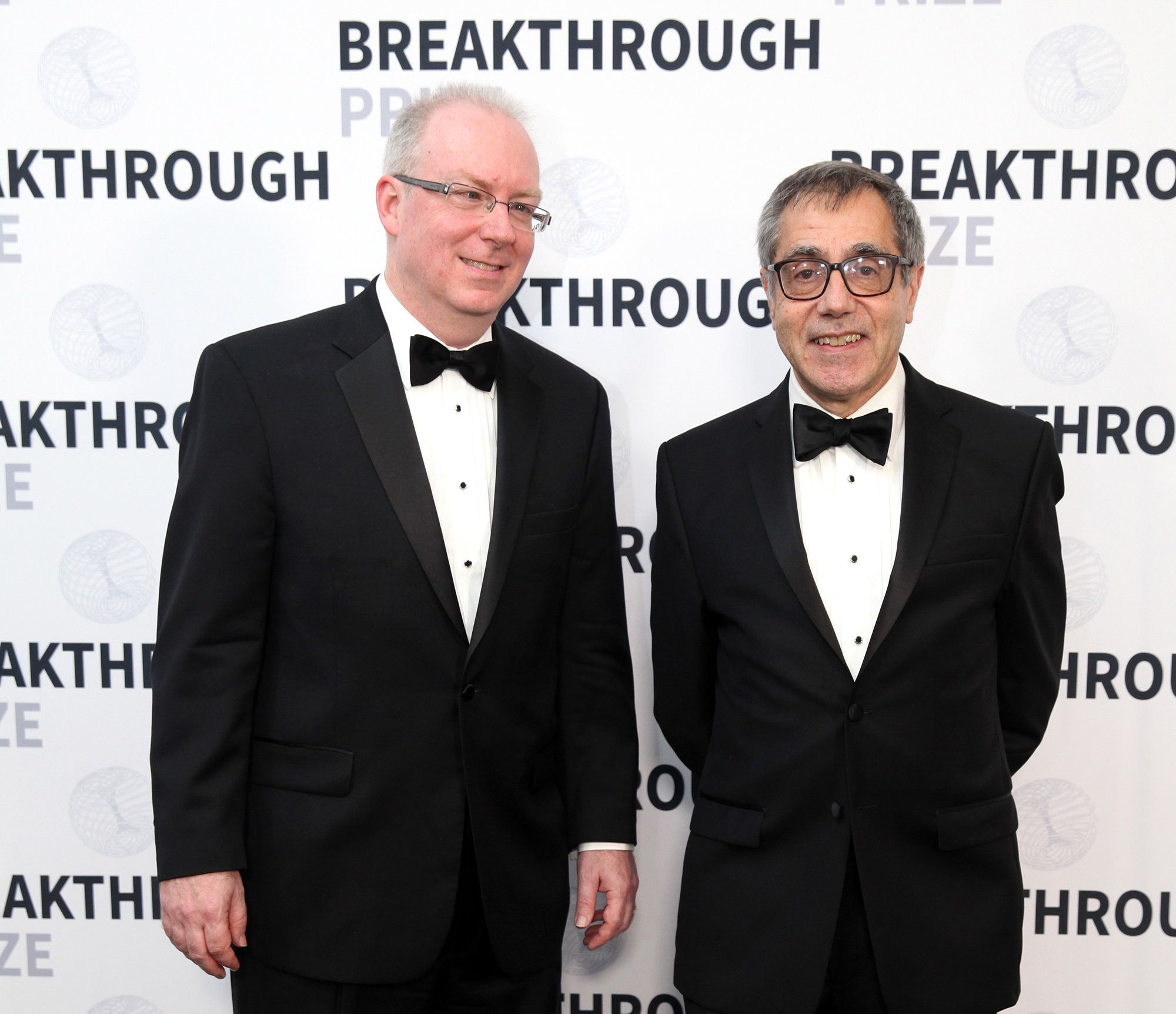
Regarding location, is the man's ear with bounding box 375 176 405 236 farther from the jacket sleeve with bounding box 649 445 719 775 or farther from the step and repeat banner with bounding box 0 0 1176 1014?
the jacket sleeve with bounding box 649 445 719 775

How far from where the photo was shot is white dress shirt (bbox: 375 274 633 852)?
5.63 feet

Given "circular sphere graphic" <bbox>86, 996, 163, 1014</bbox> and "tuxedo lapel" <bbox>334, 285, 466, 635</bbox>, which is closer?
"tuxedo lapel" <bbox>334, 285, 466, 635</bbox>

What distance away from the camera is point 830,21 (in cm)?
223

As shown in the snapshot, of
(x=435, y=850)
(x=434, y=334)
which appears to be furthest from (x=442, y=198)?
(x=435, y=850)

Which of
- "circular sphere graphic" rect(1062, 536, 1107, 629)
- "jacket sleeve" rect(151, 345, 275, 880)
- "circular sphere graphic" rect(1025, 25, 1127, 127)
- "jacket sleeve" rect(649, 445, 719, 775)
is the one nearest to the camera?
"jacket sleeve" rect(151, 345, 275, 880)

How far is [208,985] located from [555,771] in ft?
4.18

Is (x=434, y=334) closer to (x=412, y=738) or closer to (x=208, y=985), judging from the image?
(x=412, y=738)

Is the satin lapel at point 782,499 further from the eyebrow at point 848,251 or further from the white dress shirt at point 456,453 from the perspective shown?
the white dress shirt at point 456,453

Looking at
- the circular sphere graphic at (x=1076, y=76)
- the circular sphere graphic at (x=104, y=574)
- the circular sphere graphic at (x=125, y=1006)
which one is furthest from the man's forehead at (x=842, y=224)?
the circular sphere graphic at (x=125, y=1006)

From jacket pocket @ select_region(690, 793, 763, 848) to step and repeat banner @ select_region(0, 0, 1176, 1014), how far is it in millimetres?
664

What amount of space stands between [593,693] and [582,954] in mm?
950

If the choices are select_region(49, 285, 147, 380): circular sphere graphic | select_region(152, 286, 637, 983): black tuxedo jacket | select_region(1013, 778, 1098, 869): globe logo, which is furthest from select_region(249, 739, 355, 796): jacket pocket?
select_region(1013, 778, 1098, 869): globe logo

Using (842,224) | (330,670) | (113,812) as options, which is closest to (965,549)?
(842,224)

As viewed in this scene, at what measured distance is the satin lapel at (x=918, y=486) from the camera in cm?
164
